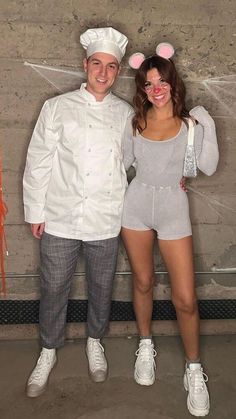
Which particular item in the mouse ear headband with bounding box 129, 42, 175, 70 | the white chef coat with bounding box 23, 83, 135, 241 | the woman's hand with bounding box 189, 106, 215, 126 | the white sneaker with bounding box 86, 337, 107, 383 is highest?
the mouse ear headband with bounding box 129, 42, 175, 70

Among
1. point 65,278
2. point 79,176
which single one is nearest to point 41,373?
point 65,278

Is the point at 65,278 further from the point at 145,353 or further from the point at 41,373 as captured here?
the point at 145,353

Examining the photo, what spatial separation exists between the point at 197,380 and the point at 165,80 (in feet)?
5.17

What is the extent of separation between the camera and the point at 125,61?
2604 millimetres

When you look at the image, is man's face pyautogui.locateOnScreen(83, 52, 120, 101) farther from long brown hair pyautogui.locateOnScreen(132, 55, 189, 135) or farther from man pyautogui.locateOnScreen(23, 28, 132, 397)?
long brown hair pyautogui.locateOnScreen(132, 55, 189, 135)

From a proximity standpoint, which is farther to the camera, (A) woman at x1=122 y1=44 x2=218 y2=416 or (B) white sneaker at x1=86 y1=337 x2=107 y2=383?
(B) white sneaker at x1=86 y1=337 x2=107 y2=383

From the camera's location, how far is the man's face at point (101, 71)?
86.4 inches

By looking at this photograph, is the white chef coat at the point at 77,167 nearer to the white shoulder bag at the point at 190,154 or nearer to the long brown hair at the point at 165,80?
the long brown hair at the point at 165,80

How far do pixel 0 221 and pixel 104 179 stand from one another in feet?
2.84

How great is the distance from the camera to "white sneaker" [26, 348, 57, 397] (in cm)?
238

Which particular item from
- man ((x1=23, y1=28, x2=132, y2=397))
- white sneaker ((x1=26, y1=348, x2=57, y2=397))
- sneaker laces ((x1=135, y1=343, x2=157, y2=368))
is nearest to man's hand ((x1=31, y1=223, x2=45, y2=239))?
man ((x1=23, y1=28, x2=132, y2=397))

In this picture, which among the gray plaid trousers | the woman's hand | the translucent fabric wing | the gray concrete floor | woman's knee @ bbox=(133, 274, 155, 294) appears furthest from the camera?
the translucent fabric wing

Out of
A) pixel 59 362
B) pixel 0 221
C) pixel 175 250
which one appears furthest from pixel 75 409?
pixel 0 221

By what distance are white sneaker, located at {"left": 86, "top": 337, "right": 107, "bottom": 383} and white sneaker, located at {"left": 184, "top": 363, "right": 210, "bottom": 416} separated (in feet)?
1.58
